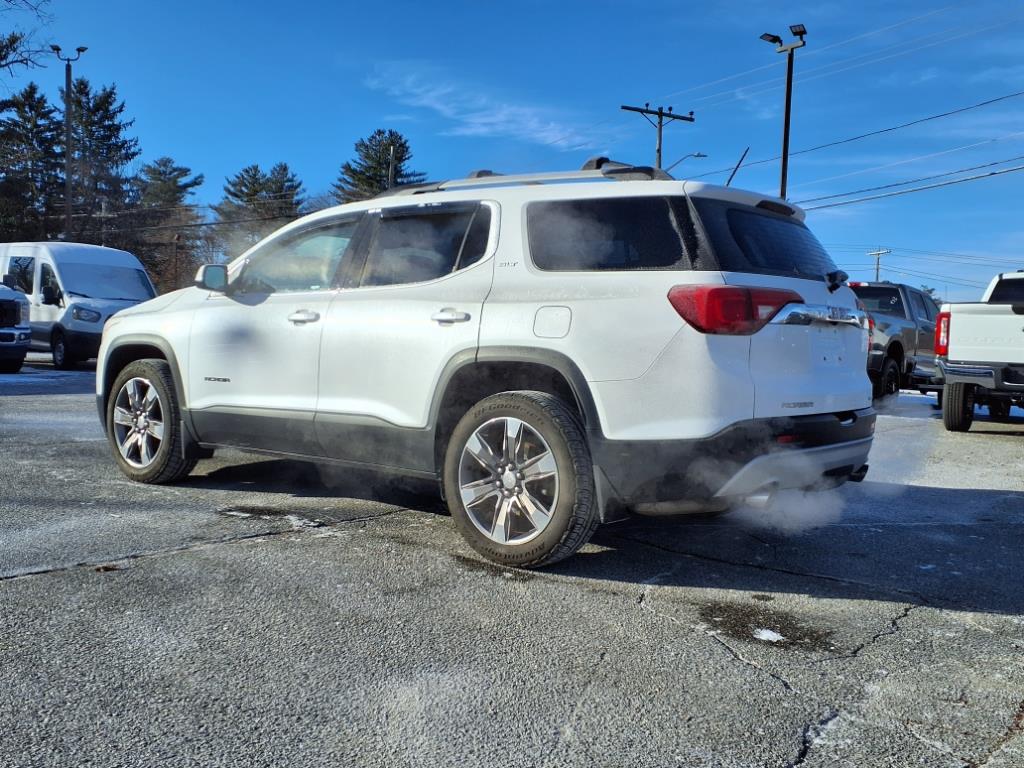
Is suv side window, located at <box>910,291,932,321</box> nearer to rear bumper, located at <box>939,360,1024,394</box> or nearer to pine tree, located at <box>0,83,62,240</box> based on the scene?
rear bumper, located at <box>939,360,1024,394</box>

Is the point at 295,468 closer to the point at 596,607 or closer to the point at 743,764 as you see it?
the point at 596,607

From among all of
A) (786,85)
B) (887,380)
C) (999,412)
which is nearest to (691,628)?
(999,412)

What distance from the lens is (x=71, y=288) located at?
1675 centimetres

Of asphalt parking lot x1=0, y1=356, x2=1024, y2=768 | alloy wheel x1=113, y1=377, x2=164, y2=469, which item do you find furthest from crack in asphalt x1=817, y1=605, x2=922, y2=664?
alloy wheel x1=113, y1=377, x2=164, y2=469

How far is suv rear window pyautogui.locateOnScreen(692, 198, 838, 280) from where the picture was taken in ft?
12.6

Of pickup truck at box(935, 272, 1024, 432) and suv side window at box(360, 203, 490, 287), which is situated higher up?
suv side window at box(360, 203, 490, 287)

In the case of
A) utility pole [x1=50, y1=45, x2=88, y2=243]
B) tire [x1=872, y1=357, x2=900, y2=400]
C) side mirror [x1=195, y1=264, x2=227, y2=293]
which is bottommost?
tire [x1=872, y1=357, x2=900, y2=400]

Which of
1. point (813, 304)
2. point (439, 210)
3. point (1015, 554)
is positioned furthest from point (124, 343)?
point (1015, 554)

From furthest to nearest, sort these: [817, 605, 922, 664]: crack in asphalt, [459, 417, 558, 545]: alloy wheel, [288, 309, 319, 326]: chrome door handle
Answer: [288, 309, 319, 326]: chrome door handle
[459, 417, 558, 545]: alloy wheel
[817, 605, 922, 664]: crack in asphalt

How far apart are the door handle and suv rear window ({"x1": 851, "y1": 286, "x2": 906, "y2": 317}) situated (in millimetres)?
11537

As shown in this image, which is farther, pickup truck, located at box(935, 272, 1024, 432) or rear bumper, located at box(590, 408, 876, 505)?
pickup truck, located at box(935, 272, 1024, 432)

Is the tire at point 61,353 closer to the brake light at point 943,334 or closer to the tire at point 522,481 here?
the brake light at point 943,334

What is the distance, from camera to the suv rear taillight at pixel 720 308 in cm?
367

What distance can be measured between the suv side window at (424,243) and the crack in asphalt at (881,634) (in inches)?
93.8
